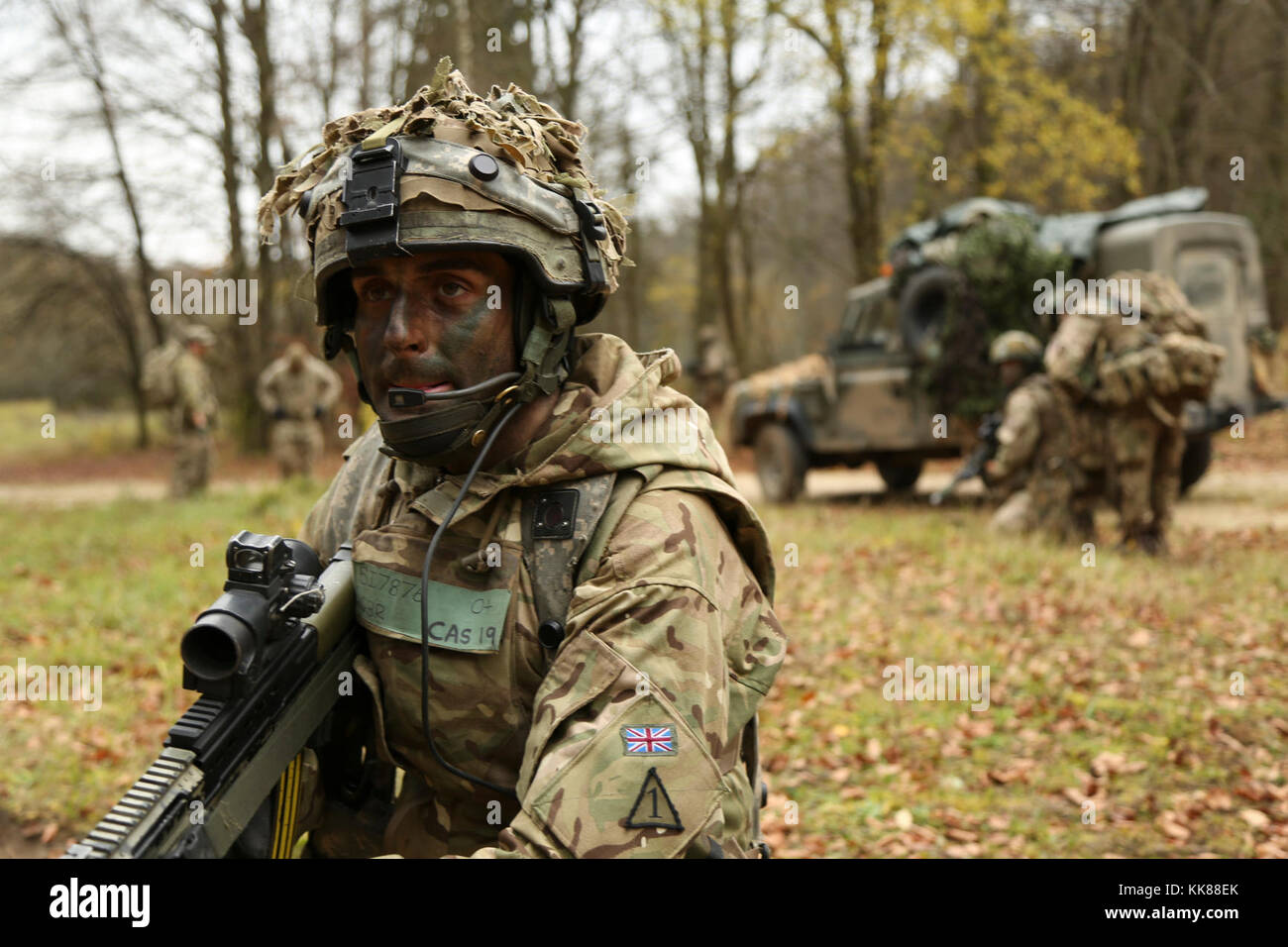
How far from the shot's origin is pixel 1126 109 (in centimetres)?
1970

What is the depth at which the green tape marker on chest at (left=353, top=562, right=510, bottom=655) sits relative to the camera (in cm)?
215

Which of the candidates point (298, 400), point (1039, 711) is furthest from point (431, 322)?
point (298, 400)

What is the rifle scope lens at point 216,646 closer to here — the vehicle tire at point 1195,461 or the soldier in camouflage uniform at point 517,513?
the soldier in camouflage uniform at point 517,513

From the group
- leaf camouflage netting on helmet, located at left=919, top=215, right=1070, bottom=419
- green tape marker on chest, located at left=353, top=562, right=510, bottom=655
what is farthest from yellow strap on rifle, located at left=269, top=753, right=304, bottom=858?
leaf camouflage netting on helmet, located at left=919, top=215, right=1070, bottom=419

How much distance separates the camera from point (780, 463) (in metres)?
13.1

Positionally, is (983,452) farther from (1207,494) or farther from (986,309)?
(1207,494)

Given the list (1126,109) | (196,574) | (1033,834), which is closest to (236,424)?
(196,574)

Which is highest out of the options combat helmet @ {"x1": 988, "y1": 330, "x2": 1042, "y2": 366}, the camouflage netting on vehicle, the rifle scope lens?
combat helmet @ {"x1": 988, "y1": 330, "x2": 1042, "y2": 366}

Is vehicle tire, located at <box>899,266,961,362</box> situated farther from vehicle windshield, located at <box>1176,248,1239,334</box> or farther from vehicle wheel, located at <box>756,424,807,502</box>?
vehicle windshield, located at <box>1176,248,1239,334</box>

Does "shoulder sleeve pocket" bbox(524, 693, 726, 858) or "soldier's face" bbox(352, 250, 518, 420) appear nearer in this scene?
"shoulder sleeve pocket" bbox(524, 693, 726, 858)

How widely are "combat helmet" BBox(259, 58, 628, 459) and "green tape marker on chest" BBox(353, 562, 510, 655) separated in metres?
0.28

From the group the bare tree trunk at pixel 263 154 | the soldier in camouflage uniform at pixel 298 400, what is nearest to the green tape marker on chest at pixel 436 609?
the soldier in camouflage uniform at pixel 298 400
